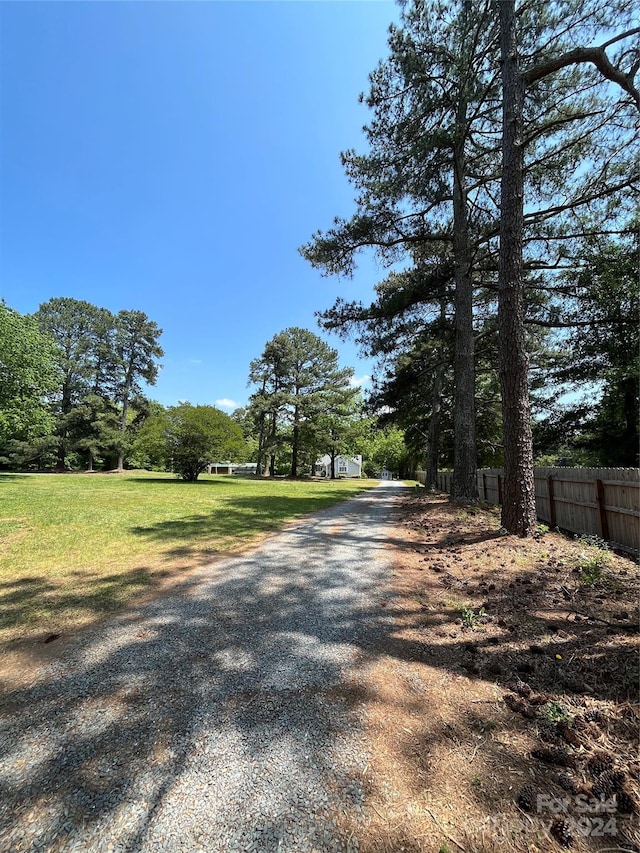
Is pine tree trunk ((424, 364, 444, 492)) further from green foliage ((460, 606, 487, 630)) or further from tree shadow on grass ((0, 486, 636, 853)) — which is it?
tree shadow on grass ((0, 486, 636, 853))

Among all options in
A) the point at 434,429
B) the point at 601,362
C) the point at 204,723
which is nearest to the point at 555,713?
the point at 204,723

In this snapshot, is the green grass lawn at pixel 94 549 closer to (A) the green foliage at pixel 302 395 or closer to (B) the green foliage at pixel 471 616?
(B) the green foliage at pixel 471 616

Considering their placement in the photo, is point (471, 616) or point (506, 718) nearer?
point (506, 718)

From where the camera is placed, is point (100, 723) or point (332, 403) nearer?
point (100, 723)

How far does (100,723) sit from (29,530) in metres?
6.07

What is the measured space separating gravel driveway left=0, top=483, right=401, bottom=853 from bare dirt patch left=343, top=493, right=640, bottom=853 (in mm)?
200

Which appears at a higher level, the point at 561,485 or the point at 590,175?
the point at 590,175

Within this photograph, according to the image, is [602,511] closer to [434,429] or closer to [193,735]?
[193,735]

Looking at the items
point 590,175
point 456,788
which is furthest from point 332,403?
point 456,788

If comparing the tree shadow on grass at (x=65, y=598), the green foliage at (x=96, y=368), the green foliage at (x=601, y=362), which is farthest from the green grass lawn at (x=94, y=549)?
the green foliage at (x=96, y=368)

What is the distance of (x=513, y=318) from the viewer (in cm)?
605

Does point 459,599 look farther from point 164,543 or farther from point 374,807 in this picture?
point 164,543

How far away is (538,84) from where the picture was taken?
754 cm

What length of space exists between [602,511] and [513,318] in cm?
356
